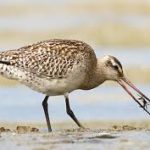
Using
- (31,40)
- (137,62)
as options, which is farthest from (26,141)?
(31,40)

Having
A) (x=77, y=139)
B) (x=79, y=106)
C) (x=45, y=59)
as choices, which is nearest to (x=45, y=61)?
(x=45, y=59)

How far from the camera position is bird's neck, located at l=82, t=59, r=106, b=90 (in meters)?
14.4

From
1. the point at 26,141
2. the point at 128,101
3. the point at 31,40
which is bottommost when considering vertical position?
the point at 26,141

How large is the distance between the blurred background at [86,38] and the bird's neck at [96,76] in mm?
1123

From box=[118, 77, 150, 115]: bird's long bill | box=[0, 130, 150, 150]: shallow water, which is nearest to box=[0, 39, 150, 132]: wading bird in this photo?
box=[118, 77, 150, 115]: bird's long bill

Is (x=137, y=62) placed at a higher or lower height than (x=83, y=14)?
lower

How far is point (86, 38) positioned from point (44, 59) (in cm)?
1039

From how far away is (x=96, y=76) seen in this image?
47.6 ft

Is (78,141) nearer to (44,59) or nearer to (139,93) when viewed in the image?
(44,59)

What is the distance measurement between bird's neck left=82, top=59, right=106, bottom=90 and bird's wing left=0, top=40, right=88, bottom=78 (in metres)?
0.65

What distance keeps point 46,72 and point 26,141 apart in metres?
2.13

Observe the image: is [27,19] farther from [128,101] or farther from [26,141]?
[26,141]

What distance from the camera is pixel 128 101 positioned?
17.3m

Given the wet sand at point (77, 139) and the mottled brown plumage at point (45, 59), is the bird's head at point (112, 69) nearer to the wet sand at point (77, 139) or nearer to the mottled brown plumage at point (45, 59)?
the mottled brown plumage at point (45, 59)
